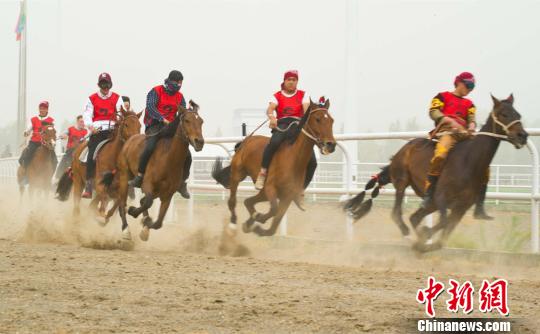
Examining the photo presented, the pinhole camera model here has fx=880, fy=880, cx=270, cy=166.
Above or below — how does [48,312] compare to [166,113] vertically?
below

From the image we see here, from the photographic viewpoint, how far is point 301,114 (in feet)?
41.8

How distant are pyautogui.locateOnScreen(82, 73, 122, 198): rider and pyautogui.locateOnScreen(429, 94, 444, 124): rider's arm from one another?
579 cm

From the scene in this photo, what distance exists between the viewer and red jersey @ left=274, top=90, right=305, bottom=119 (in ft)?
41.7

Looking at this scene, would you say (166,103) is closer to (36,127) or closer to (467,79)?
(467,79)

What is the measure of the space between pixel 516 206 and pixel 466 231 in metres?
1.89

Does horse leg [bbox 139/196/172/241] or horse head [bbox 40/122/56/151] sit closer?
horse leg [bbox 139/196/172/241]

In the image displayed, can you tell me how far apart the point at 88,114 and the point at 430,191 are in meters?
6.53

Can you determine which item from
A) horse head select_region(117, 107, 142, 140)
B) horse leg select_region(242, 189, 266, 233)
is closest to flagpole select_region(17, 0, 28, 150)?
horse head select_region(117, 107, 142, 140)

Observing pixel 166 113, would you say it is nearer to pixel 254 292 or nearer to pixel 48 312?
pixel 254 292

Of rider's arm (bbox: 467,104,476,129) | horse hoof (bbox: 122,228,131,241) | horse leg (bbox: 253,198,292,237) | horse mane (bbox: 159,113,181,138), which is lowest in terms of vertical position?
horse hoof (bbox: 122,228,131,241)

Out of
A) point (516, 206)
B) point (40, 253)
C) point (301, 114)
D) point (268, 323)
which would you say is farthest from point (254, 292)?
point (516, 206)

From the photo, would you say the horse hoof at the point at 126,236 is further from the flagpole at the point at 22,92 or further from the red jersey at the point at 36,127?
the flagpole at the point at 22,92

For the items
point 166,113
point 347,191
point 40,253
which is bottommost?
point 40,253

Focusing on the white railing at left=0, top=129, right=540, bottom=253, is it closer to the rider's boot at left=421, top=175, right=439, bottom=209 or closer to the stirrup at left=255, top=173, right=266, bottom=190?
the rider's boot at left=421, top=175, right=439, bottom=209
